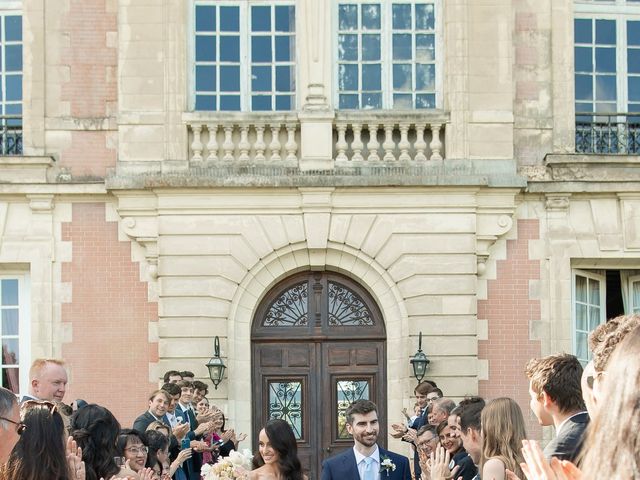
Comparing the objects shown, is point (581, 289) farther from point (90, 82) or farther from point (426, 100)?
point (90, 82)

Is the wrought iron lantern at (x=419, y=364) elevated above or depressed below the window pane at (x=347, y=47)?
below

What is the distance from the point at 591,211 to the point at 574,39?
230 cm

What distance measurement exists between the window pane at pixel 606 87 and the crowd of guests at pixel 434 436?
22.4 feet

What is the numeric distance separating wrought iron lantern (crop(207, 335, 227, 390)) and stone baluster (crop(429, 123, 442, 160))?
139 inches

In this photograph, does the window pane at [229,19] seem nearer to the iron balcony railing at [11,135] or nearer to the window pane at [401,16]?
the window pane at [401,16]

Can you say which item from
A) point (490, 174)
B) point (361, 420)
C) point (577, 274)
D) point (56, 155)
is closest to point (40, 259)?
point (56, 155)

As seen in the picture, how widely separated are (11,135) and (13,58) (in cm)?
102

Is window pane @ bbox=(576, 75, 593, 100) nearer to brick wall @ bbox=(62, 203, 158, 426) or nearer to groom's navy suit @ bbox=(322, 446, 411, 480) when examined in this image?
brick wall @ bbox=(62, 203, 158, 426)

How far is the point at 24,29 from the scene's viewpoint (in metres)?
17.7

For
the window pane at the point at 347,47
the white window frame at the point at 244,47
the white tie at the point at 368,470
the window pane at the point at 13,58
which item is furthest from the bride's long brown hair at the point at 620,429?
the window pane at the point at 13,58

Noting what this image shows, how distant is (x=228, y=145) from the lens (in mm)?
17375

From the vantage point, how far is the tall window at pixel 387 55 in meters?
17.7

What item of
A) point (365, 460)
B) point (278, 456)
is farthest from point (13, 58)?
point (278, 456)

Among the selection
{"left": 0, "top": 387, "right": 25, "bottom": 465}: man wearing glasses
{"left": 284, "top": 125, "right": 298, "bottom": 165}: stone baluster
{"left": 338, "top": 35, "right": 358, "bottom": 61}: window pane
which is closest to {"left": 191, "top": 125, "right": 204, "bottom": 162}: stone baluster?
{"left": 284, "top": 125, "right": 298, "bottom": 165}: stone baluster
